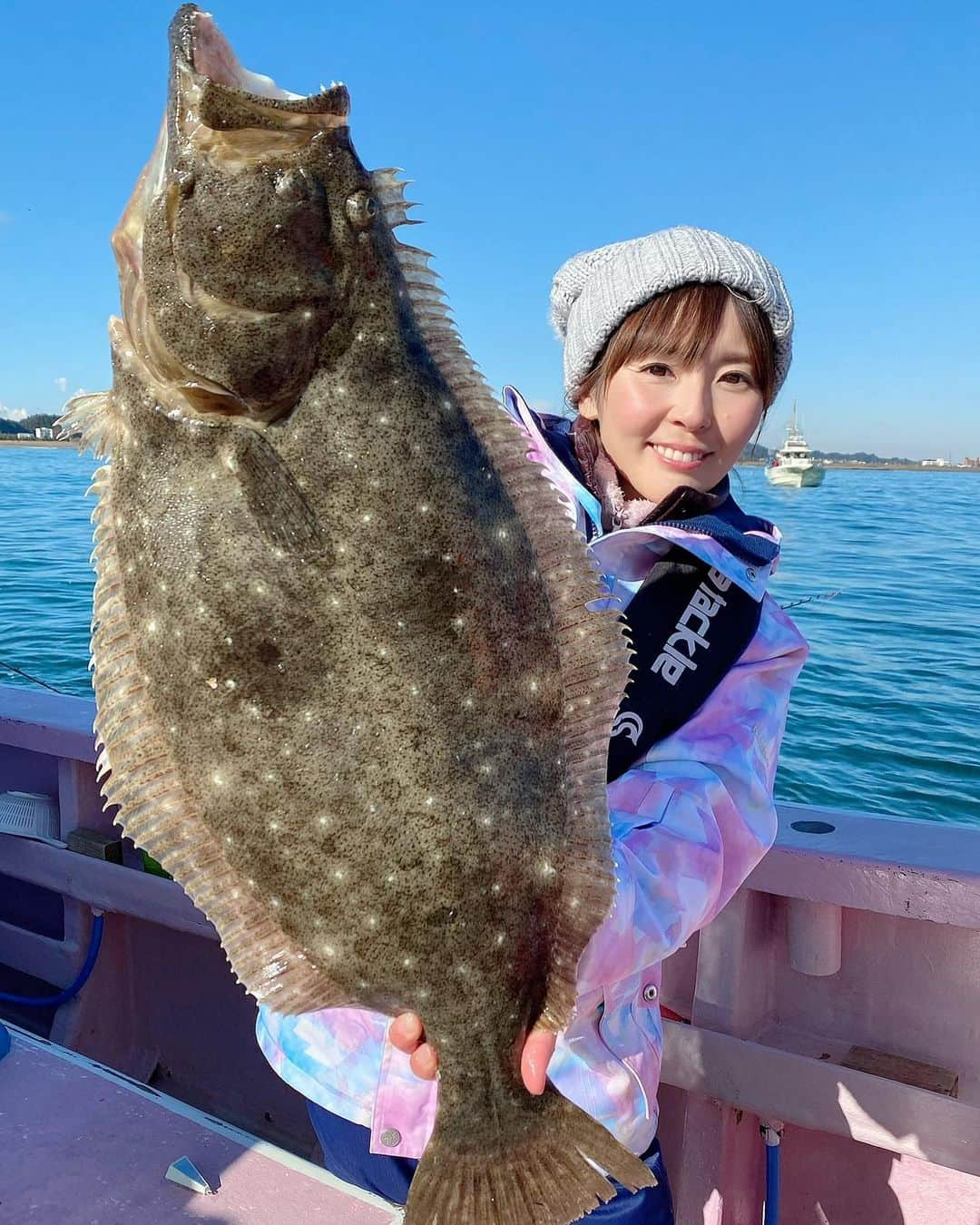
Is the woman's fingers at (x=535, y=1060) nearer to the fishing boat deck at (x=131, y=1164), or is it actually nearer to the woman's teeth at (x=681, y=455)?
the fishing boat deck at (x=131, y=1164)

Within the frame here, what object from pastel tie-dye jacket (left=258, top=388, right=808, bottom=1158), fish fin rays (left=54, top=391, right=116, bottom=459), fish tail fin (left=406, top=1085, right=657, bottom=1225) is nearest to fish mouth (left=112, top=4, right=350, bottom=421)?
fish fin rays (left=54, top=391, right=116, bottom=459)

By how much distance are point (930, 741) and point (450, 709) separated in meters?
10.1

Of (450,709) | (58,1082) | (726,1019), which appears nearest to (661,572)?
(450,709)

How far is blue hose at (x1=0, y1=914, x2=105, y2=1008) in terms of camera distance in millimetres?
3953

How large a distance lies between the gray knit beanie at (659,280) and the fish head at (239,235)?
109 centimetres

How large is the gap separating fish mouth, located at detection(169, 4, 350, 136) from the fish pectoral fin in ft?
1.46

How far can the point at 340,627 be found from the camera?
152cm

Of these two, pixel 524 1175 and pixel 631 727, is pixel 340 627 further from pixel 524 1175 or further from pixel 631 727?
pixel 524 1175

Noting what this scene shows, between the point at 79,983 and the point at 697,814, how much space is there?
10.4ft

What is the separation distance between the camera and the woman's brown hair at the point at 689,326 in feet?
7.84

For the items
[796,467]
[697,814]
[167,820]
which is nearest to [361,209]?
[167,820]

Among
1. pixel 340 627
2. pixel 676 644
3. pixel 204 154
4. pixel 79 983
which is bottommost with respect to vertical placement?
pixel 79 983

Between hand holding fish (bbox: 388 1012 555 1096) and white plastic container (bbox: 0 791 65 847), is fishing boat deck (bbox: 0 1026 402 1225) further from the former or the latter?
white plastic container (bbox: 0 791 65 847)

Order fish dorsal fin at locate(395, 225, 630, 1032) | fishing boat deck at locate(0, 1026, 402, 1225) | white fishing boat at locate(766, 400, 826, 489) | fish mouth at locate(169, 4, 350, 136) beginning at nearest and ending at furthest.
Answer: fish mouth at locate(169, 4, 350, 136) < fish dorsal fin at locate(395, 225, 630, 1032) < fishing boat deck at locate(0, 1026, 402, 1225) < white fishing boat at locate(766, 400, 826, 489)
